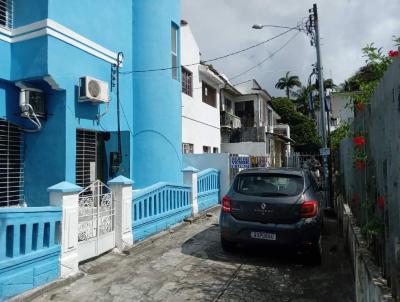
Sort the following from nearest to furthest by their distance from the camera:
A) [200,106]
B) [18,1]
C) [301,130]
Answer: [18,1]
[200,106]
[301,130]

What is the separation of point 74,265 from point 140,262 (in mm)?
1239

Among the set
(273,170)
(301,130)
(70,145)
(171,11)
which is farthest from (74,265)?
(301,130)

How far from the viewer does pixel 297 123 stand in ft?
142

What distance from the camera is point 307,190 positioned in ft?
22.2

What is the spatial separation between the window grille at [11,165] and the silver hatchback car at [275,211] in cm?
463

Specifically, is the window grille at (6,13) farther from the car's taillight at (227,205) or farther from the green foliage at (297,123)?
the green foliage at (297,123)

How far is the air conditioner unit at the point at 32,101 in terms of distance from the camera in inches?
308

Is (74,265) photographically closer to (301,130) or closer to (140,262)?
(140,262)

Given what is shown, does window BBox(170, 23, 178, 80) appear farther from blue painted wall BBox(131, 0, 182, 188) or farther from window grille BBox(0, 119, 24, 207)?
window grille BBox(0, 119, 24, 207)

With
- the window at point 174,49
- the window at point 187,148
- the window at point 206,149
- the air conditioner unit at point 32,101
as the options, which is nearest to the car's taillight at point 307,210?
the air conditioner unit at point 32,101

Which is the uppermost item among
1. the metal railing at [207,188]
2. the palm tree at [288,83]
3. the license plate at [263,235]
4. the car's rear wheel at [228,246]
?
the palm tree at [288,83]

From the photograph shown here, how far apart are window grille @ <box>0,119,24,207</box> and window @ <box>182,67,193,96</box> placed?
911cm

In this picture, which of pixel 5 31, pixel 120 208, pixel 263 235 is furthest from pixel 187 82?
pixel 263 235

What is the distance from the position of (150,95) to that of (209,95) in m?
9.78
